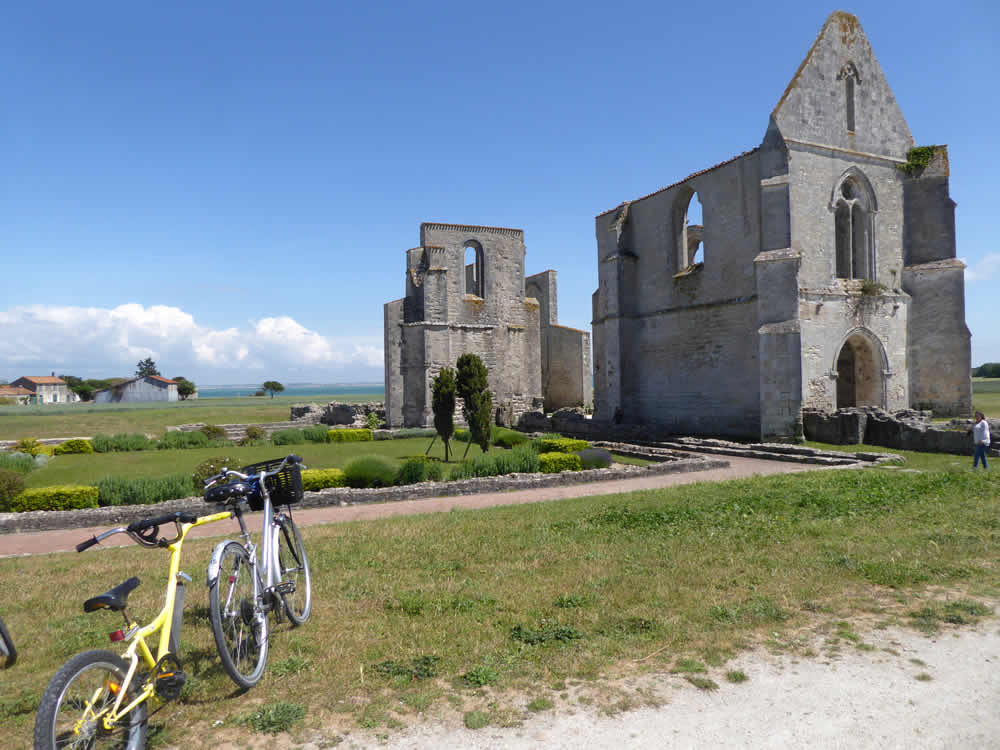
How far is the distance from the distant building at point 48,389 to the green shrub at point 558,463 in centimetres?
9314

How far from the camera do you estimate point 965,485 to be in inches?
398

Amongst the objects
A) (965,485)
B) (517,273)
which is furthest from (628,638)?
(517,273)

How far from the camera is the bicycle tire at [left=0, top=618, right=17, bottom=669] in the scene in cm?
427

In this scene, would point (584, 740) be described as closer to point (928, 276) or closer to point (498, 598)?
point (498, 598)

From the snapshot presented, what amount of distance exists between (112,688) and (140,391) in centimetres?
9155

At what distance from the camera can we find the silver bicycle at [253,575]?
12.2 ft

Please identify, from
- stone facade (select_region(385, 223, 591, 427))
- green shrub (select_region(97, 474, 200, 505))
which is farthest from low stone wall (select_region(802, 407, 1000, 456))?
green shrub (select_region(97, 474, 200, 505))

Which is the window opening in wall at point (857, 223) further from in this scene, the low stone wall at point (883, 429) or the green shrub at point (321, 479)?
the green shrub at point (321, 479)

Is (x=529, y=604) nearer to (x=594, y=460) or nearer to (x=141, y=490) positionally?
(x=141, y=490)

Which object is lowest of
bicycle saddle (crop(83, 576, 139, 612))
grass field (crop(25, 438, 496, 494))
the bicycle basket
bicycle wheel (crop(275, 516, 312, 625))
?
grass field (crop(25, 438, 496, 494))

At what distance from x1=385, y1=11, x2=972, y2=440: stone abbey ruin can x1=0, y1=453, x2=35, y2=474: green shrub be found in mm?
19321

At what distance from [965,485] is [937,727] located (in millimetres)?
8646

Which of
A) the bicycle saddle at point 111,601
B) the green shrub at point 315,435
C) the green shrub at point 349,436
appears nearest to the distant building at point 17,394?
the green shrub at point 315,435

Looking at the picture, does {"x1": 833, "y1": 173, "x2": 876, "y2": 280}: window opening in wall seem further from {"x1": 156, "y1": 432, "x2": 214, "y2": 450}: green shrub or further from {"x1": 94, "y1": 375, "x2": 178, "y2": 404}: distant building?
{"x1": 94, "y1": 375, "x2": 178, "y2": 404}: distant building
